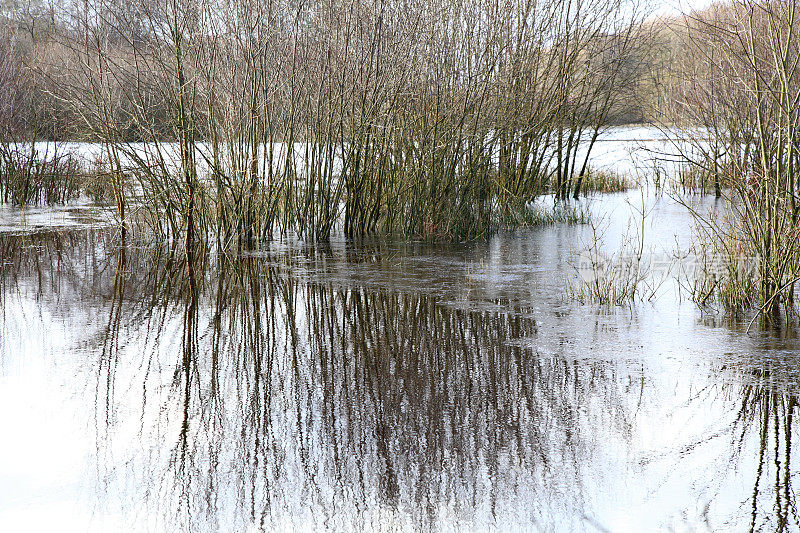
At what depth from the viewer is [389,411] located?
3.41 m

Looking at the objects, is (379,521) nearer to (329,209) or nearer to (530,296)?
(530,296)

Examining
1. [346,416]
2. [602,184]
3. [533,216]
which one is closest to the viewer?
[346,416]

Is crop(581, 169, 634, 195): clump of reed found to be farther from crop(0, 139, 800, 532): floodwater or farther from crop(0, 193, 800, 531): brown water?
crop(0, 193, 800, 531): brown water

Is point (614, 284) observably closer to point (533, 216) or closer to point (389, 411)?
point (389, 411)

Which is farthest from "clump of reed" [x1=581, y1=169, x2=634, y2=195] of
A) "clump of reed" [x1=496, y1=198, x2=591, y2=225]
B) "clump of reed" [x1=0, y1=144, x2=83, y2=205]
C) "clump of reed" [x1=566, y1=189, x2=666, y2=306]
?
"clump of reed" [x1=0, y1=144, x2=83, y2=205]

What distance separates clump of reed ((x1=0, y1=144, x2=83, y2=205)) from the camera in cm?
1255

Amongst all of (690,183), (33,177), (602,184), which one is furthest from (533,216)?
(33,177)

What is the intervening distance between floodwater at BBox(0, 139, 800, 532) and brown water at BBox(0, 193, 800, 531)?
1cm

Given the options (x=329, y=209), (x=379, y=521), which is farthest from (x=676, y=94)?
(x=379, y=521)

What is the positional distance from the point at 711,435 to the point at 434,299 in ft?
9.22

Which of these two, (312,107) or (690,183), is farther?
(690,183)

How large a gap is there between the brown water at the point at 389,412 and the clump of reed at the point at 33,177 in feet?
23.9

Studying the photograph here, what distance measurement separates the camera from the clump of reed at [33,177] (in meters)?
12.6

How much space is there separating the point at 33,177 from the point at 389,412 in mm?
11581
